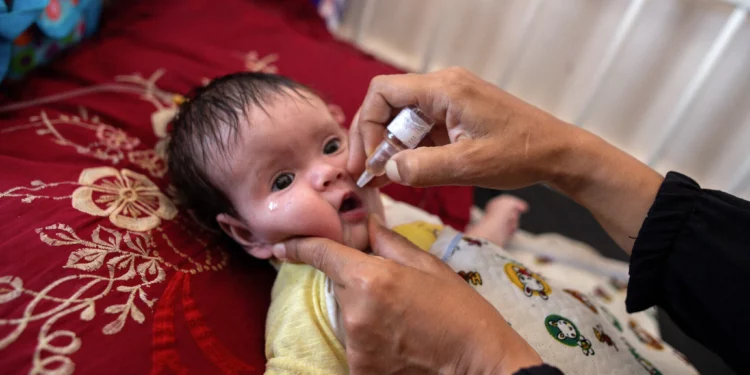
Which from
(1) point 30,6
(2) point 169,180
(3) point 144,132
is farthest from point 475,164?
(1) point 30,6

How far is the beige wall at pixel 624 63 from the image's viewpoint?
147 centimetres

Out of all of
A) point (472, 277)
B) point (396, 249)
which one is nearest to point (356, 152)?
point (396, 249)

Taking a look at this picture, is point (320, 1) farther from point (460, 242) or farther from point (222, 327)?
point (222, 327)

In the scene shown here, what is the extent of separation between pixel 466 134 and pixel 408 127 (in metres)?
0.09

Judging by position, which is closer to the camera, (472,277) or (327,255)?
(327,255)

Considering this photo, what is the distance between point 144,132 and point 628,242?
3.36 feet

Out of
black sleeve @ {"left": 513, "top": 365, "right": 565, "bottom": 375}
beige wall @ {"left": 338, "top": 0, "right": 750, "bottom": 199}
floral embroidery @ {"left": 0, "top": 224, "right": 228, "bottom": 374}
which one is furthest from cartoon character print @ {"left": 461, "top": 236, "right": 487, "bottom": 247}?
beige wall @ {"left": 338, "top": 0, "right": 750, "bottom": 199}

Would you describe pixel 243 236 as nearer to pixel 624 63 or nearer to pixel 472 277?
pixel 472 277

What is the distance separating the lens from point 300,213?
0.81 m

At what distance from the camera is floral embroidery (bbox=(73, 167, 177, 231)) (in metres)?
0.84

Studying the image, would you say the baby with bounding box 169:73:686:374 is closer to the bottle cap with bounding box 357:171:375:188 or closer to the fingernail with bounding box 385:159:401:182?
the bottle cap with bounding box 357:171:375:188

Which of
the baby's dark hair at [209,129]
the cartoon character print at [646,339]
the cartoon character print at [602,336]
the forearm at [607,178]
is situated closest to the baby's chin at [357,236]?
the baby's dark hair at [209,129]

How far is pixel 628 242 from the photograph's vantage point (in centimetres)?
90

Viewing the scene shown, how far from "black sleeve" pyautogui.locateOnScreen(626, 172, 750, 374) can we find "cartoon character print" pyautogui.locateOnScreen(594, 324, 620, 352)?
0.09 meters
